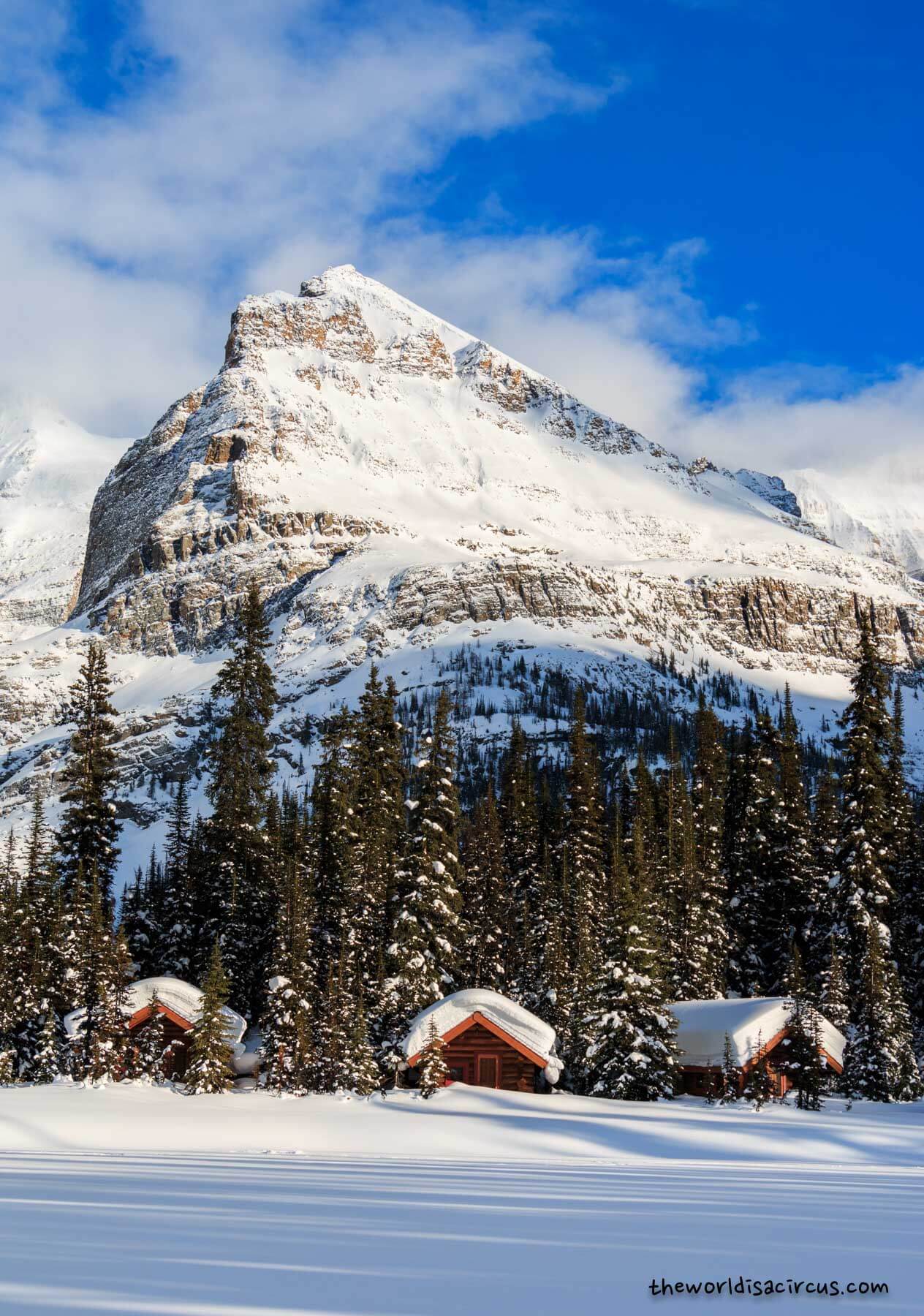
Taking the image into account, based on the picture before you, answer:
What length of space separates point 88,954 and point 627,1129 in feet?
63.0

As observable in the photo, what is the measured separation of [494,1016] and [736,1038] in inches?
319

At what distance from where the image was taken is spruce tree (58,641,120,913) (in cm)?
4509

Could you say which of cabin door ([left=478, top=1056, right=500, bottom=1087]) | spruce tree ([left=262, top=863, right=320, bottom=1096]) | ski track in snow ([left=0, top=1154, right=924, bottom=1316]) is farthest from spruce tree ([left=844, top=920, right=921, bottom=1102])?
ski track in snow ([left=0, top=1154, right=924, bottom=1316])

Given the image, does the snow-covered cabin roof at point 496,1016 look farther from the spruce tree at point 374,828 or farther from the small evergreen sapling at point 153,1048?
the small evergreen sapling at point 153,1048

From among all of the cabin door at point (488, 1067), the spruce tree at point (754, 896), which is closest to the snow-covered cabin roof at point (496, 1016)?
the cabin door at point (488, 1067)

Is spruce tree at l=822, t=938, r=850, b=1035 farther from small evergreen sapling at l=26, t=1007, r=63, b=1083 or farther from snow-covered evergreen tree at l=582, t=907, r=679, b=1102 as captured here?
small evergreen sapling at l=26, t=1007, r=63, b=1083

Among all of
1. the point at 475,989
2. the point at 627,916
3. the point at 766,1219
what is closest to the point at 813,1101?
the point at 627,916

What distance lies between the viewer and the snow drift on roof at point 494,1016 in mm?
36250

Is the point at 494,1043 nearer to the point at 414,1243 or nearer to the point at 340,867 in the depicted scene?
the point at 340,867

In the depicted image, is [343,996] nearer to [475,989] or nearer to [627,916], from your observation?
[475,989]

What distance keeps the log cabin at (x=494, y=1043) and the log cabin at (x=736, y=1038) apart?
4.64m

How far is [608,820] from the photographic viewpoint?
80812 millimetres

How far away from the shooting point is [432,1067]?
32.2 meters

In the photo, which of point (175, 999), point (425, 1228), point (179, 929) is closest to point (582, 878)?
point (179, 929)
